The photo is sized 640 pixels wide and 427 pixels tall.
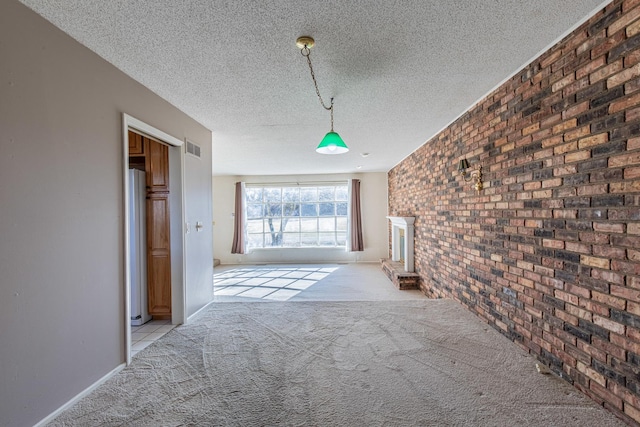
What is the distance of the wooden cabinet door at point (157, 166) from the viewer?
131 inches

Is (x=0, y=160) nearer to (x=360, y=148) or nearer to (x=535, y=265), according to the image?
(x=535, y=265)

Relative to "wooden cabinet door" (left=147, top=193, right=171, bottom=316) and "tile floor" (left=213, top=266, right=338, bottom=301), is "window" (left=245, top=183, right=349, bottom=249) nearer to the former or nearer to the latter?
"tile floor" (left=213, top=266, right=338, bottom=301)

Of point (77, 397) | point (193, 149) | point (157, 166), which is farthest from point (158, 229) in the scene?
point (77, 397)

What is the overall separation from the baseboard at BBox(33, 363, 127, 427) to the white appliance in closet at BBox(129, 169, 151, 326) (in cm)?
120

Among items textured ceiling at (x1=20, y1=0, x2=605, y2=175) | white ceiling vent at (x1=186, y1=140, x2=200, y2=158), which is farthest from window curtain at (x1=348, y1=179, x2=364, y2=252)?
white ceiling vent at (x1=186, y1=140, x2=200, y2=158)

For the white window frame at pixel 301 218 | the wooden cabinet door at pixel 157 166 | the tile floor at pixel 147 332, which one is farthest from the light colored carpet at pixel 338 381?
the white window frame at pixel 301 218

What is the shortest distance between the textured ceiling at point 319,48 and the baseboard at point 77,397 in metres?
2.34

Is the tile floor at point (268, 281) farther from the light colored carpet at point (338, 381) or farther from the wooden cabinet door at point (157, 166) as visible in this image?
the wooden cabinet door at point (157, 166)

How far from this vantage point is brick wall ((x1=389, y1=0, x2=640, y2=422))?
1431 millimetres

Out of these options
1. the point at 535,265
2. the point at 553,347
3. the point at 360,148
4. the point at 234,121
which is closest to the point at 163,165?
the point at 234,121

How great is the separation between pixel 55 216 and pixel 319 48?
2030 mm

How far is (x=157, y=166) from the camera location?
334 centimetres

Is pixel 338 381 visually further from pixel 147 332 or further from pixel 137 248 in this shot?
pixel 137 248

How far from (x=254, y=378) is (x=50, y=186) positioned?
1.80m
